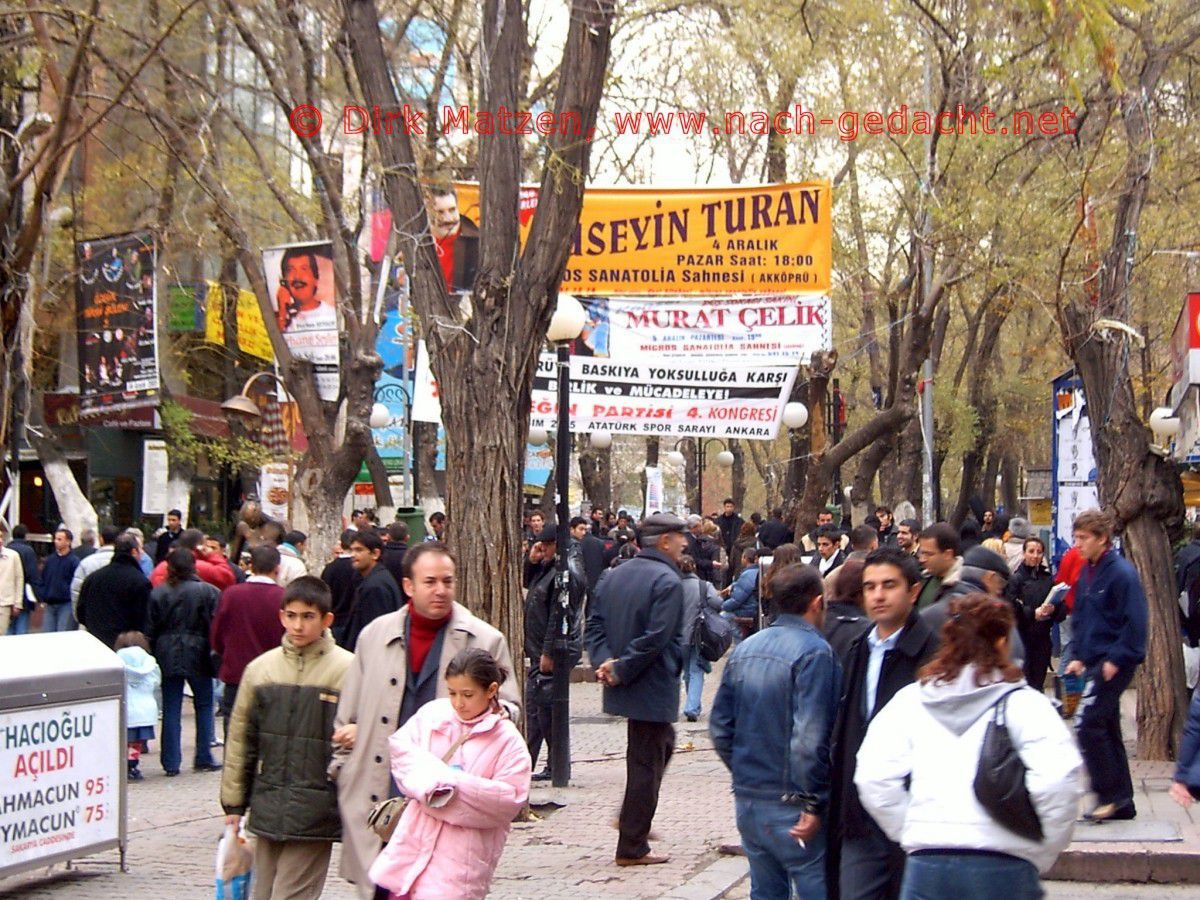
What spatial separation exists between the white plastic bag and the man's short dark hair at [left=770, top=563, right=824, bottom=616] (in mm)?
2173

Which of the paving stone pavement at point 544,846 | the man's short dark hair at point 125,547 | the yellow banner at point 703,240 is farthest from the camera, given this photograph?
the yellow banner at point 703,240

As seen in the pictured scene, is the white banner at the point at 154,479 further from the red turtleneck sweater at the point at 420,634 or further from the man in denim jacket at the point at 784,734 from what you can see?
the man in denim jacket at the point at 784,734

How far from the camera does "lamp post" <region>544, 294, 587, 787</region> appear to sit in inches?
416

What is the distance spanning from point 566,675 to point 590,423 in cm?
334

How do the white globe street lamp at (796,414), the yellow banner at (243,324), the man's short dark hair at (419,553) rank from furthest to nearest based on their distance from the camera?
the yellow banner at (243,324), the white globe street lamp at (796,414), the man's short dark hair at (419,553)

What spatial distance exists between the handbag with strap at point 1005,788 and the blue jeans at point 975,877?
108 millimetres

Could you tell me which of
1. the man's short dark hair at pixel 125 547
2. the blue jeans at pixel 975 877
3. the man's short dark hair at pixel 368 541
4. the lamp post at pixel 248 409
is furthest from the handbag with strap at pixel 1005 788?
the lamp post at pixel 248 409

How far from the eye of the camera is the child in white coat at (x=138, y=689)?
11.8 m

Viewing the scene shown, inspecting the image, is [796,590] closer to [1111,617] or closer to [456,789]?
[456,789]

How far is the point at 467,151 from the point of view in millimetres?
18516

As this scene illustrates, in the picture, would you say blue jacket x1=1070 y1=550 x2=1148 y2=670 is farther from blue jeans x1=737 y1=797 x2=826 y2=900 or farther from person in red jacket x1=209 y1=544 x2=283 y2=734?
person in red jacket x1=209 y1=544 x2=283 y2=734

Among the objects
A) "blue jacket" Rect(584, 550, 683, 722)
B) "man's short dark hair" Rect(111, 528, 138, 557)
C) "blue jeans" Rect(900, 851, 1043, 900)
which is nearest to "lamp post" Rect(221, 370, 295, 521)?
"man's short dark hair" Rect(111, 528, 138, 557)

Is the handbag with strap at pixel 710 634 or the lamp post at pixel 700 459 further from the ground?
the lamp post at pixel 700 459

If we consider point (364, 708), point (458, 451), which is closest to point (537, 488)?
point (458, 451)
